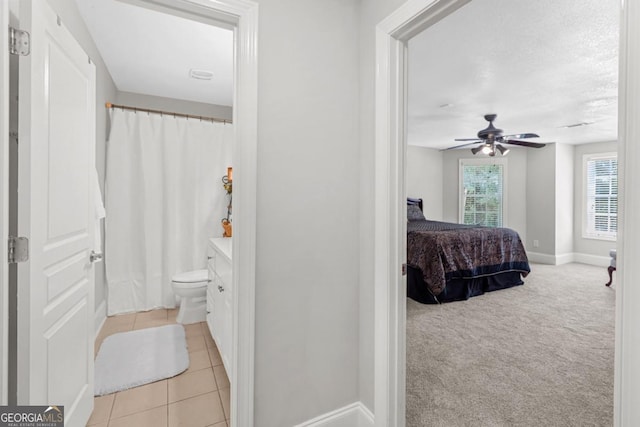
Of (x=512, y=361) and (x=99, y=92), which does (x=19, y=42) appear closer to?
(x=99, y=92)

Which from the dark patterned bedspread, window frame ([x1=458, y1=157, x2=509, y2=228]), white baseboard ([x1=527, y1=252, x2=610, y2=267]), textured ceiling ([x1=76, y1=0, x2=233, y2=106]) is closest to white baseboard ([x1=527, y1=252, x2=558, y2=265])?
white baseboard ([x1=527, y1=252, x2=610, y2=267])

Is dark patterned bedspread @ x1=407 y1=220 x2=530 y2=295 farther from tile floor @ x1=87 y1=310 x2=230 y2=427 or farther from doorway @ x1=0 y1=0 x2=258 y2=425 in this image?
doorway @ x1=0 y1=0 x2=258 y2=425

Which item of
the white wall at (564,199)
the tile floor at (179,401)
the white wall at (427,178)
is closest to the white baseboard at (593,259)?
the white wall at (564,199)

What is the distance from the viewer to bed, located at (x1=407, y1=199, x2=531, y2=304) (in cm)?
374

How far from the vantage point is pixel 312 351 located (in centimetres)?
158

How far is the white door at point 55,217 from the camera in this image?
1120 millimetres

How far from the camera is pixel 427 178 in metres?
7.20

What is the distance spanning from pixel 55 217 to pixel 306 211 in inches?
42.4

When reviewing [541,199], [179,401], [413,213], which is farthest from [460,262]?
[541,199]

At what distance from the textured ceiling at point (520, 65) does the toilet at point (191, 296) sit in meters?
2.87

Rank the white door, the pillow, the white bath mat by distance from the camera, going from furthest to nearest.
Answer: the pillow, the white bath mat, the white door

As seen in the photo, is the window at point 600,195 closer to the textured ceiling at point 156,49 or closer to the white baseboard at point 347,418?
the white baseboard at point 347,418

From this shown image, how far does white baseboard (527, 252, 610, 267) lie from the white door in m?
7.16

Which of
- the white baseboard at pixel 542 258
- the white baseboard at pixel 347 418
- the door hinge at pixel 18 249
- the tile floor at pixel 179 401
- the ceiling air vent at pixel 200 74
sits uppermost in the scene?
the ceiling air vent at pixel 200 74
